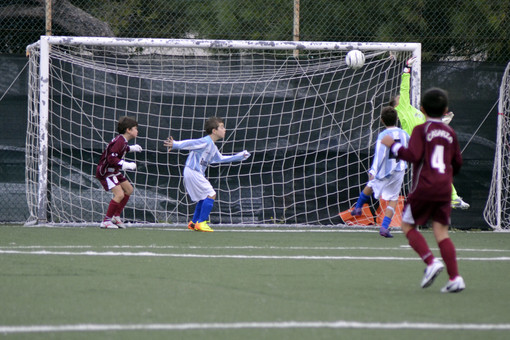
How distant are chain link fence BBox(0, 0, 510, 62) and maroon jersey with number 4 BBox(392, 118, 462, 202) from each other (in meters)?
6.02

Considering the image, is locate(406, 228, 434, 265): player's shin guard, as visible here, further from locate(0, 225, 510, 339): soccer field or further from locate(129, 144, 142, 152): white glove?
locate(129, 144, 142, 152): white glove

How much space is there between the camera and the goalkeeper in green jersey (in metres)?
10.3

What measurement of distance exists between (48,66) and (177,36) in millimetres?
2152

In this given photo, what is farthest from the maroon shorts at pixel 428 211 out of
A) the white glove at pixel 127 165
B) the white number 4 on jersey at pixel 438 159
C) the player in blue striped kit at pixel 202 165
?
the white glove at pixel 127 165

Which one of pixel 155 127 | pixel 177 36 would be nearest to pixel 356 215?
pixel 155 127

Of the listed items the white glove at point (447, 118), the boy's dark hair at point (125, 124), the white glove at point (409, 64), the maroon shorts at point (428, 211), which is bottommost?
the maroon shorts at point (428, 211)

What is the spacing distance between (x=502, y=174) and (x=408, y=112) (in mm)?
1835

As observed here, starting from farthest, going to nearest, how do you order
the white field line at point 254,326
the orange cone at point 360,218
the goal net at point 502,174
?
the orange cone at point 360,218
the goal net at point 502,174
the white field line at point 254,326

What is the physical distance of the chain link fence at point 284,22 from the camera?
1172 centimetres

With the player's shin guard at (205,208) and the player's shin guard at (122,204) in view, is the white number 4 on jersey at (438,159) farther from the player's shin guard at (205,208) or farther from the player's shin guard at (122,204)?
the player's shin guard at (122,204)

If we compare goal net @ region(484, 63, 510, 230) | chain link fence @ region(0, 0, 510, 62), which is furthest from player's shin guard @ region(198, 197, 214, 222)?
goal net @ region(484, 63, 510, 230)

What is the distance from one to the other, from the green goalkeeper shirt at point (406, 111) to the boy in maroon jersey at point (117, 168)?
3.47m

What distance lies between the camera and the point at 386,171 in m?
9.95

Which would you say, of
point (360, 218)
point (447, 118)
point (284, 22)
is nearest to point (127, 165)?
point (360, 218)
